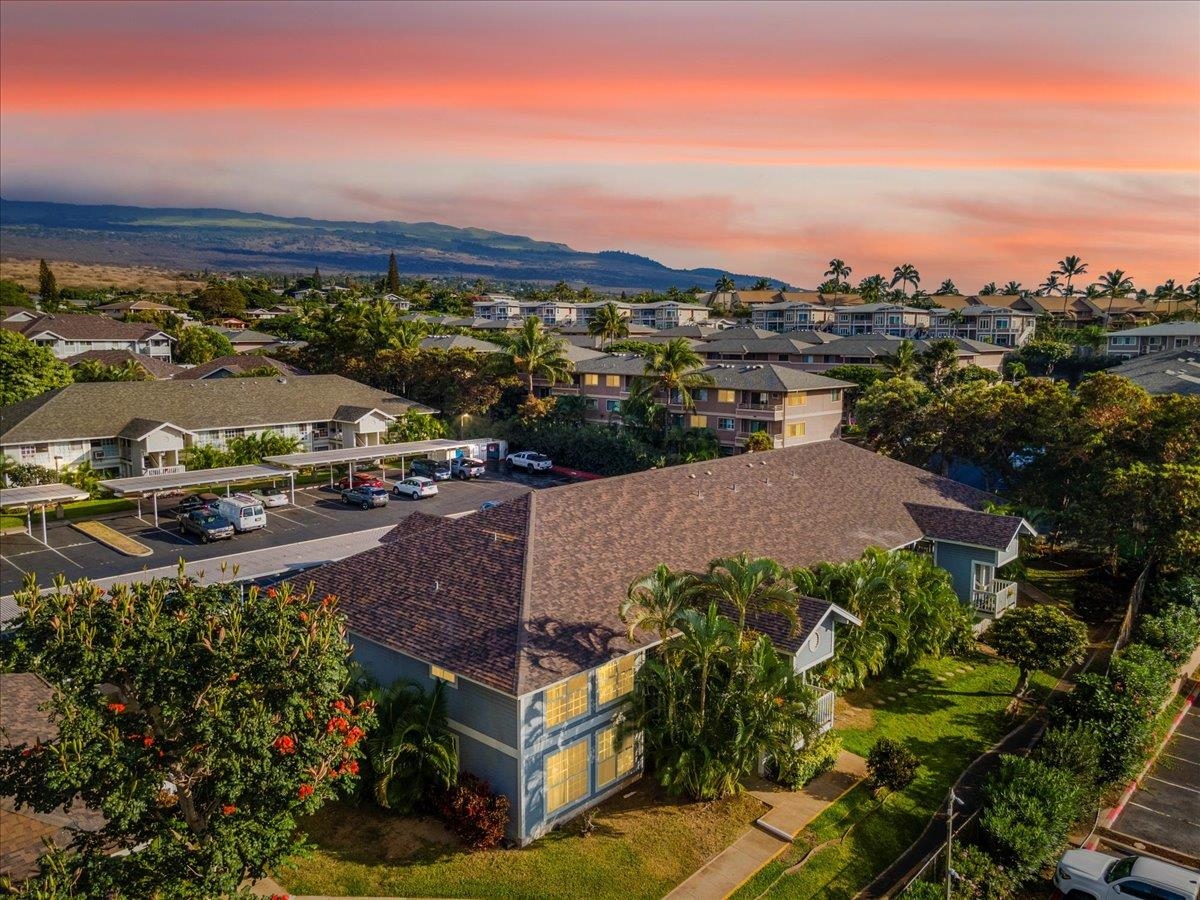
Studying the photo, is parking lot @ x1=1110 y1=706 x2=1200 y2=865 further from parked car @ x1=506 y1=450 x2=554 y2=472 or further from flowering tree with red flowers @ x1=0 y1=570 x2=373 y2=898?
parked car @ x1=506 y1=450 x2=554 y2=472

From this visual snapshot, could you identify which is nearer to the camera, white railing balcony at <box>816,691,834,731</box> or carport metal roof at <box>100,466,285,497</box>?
white railing balcony at <box>816,691,834,731</box>

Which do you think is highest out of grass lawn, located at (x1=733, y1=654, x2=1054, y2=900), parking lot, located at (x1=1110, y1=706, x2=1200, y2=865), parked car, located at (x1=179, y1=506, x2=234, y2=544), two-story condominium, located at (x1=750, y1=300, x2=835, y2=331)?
two-story condominium, located at (x1=750, y1=300, x2=835, y2=331)

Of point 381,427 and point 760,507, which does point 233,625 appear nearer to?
point 760,507

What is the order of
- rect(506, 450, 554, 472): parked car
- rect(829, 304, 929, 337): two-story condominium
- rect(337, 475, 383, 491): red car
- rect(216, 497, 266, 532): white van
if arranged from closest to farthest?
rect(216, 497, 266, 532): white van < rect(337, 475, 383, 491): red car < rect(506, 450, 554, 472): parked car < rect(829, 304, 929, 337): two-story condominium

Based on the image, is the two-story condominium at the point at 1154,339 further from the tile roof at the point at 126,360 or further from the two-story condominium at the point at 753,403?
the tile roof at the point at 126,360

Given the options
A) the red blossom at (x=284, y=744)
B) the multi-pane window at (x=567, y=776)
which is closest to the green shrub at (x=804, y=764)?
the multi-pane window at (x=567, y=776)

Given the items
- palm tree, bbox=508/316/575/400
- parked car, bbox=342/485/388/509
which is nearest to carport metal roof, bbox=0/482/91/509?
parked car, bbox=342/485/388/509
